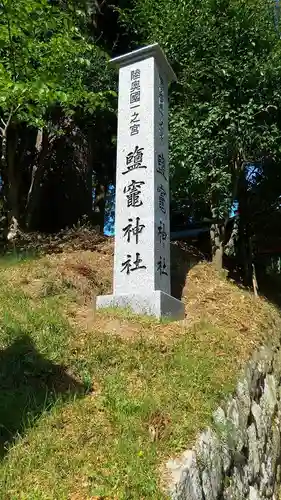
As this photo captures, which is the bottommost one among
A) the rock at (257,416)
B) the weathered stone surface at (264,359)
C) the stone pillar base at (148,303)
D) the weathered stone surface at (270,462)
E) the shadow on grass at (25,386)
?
the weathered stone surface at (270,462)

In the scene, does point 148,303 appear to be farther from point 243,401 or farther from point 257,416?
point 257,416

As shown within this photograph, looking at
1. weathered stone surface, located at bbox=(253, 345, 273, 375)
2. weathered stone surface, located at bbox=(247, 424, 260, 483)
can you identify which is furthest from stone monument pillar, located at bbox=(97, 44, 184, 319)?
weathered stone surface, located at bbox=(247, 424, 260, 483)

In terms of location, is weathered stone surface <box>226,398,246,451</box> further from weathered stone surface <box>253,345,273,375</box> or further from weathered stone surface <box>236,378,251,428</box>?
weathered stone surface <box>253,345,273,375</box>

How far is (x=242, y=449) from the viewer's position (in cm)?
509

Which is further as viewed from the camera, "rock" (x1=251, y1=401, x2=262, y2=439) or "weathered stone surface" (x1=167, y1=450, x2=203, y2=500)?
"rock" (x1=251, y1=401, x2=262, y2=439)

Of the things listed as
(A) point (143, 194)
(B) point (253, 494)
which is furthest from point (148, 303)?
(B) point (253, 494)

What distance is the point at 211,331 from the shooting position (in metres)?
6.26

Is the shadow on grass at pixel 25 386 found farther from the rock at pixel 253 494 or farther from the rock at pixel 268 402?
the rock at pixel 268 402

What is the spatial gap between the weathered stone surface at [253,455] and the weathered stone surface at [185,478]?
5.32ft

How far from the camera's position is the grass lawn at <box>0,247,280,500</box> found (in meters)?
3.49

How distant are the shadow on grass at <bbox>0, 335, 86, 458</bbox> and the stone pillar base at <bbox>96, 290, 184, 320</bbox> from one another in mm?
1800

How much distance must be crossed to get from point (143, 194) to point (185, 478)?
14.8 feet

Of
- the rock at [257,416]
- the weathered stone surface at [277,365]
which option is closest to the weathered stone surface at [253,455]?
the rock at [257,416]

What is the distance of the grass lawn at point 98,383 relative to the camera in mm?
3488
